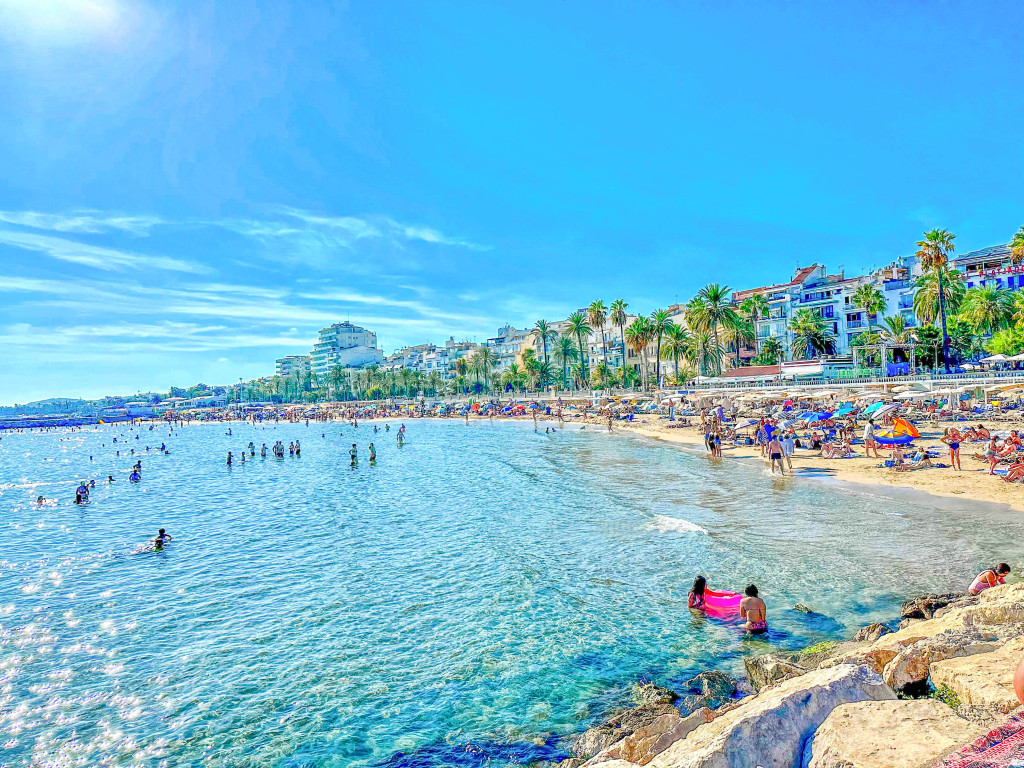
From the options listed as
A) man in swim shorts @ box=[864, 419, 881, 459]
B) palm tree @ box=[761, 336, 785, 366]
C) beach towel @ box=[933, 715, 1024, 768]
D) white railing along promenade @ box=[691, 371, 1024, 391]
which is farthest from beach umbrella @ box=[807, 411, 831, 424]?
palm tree @ box=[761, 336, 785, 366]

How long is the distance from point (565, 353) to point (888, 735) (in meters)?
103

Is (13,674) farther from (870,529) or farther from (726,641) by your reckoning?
(870,529)

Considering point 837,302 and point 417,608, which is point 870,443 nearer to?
point 417,608

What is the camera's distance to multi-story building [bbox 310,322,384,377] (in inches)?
7416

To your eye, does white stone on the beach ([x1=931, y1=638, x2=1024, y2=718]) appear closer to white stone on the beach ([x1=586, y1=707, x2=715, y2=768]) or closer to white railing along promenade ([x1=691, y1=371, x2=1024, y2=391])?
white stone on the beach ([x1=586, y1=707, x2=715, y2=768])

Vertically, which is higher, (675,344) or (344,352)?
(344,352)

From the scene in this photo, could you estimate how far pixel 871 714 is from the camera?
509cm

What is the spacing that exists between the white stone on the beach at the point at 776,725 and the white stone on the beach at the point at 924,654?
678 mm

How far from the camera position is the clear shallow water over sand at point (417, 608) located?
8523 mm

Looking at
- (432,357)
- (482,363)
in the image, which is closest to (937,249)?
(482,363)

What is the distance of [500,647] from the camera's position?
10.7 meters

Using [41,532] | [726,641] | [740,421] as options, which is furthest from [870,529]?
[41,532]

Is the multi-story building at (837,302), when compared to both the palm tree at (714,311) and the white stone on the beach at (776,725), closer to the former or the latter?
the palm tree at (714,311)

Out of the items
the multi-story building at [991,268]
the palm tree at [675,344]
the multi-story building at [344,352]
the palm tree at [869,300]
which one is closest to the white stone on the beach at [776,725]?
the multi-story building at [991,268]
